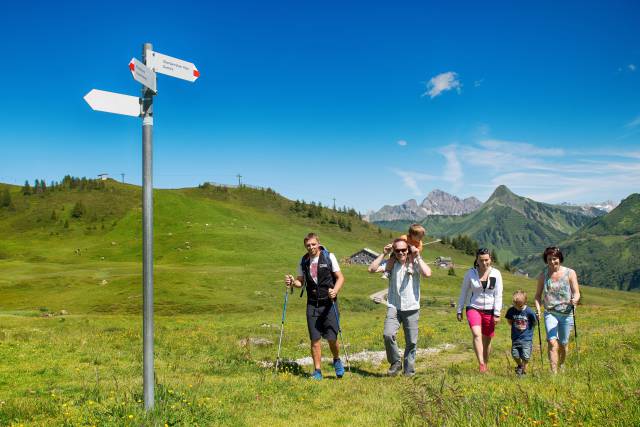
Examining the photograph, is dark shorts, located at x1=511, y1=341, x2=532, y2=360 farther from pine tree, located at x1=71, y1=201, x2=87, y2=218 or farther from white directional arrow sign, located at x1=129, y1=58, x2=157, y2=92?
pine tree, located at x1=71, y1=201, x2=87, y2=218

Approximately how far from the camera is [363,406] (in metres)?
8.11

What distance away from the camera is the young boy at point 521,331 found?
1125 cm

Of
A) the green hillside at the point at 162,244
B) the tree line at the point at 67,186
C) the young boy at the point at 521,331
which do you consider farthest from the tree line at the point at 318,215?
the young boy at the point at 521,331

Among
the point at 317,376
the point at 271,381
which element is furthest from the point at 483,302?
the point at 271,381

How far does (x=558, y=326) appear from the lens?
36.6 feet

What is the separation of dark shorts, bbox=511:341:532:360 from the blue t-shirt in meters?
0.09

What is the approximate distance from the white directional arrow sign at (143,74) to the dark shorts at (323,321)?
267 inches

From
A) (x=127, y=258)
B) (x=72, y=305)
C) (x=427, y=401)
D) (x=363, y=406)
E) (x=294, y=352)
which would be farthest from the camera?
(x=127, y=258)

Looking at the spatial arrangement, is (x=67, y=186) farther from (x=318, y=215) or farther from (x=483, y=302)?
(x=483, y=302)

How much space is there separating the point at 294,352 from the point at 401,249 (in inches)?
302

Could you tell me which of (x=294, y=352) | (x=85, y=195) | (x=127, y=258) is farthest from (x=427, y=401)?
(x=85, y=195)

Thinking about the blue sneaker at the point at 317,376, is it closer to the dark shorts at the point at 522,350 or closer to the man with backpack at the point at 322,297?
the man with backpack at the point at 322,297

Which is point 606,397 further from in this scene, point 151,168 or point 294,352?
point 294,352

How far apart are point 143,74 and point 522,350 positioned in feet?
32.9
